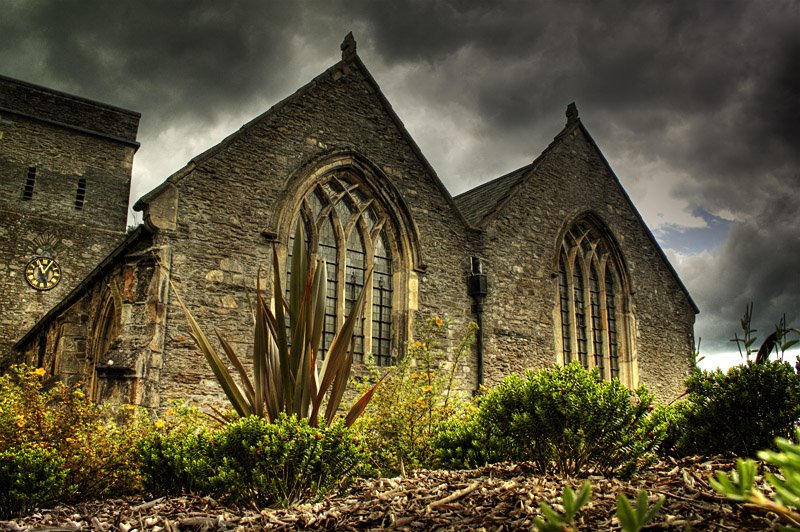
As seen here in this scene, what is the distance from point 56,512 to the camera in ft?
18.6

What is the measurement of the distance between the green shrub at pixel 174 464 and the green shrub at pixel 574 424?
8.27 feet

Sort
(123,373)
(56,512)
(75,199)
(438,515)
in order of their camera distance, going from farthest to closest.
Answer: (75,199) → (123,373) → (56,512) → (438,515)

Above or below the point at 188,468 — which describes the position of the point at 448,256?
above

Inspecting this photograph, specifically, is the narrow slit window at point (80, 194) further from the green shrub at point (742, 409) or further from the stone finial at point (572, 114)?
the green shrub at point (742, 409)

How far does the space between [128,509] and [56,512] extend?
998 millimetres

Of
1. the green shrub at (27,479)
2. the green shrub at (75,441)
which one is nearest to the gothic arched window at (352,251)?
the green shrub at (75,441)

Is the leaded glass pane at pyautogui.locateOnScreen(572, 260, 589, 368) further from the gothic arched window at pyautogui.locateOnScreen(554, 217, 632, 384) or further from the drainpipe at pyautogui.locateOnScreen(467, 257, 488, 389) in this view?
the drainpipe at pyautogui.locateOnScreen(467, 257, 488, 389)

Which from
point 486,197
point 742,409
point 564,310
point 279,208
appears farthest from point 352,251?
point 742,409

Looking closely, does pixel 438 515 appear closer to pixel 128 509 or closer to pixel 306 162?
pixel 128 509

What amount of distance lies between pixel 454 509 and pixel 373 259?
27.3ft

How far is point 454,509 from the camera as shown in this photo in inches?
145

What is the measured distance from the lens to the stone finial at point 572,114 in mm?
15977

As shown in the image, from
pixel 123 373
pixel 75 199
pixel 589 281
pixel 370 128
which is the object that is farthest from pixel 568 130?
pixel 75 199

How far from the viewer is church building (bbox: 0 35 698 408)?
9445 mm
